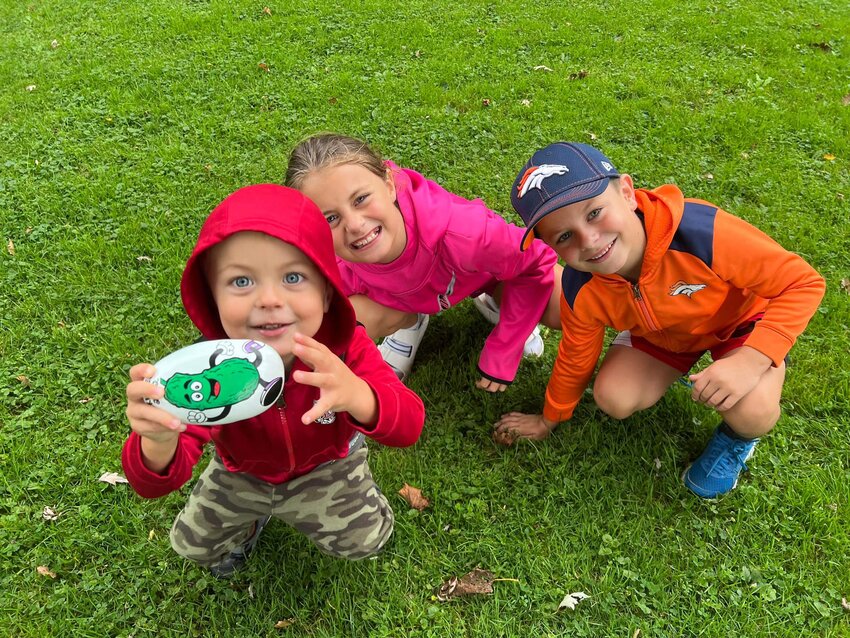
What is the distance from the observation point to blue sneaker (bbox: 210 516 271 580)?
2438mm

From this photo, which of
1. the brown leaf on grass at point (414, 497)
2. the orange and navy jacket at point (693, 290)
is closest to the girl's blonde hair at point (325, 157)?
the orange and navy jacket at point (693, 290)

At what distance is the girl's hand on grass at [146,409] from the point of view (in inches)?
62.6

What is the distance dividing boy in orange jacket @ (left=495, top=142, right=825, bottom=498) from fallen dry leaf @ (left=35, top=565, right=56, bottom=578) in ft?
7.50

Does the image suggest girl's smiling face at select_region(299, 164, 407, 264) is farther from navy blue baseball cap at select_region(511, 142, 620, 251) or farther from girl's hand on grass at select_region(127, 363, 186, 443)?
girl's hand on grass at select_region(127, 363, 186, 443)

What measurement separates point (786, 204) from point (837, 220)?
32 cm

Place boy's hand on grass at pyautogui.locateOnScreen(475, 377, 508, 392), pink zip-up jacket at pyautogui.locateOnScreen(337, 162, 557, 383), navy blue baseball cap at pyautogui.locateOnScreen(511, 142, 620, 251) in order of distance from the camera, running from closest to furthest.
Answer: navy blue baseball cap at pyautogui.locateOnScreen(511, 142, 620, 251)
pink zip-up jacket at pyautogui.locateOnScreen(337, 162, 557, 383)
boy's hand on grass at pyautogui.locateOnScreen(475, 377, 508, 392)

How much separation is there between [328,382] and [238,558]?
1.26 meters

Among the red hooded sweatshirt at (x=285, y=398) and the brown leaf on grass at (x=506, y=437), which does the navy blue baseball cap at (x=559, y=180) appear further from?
the brown leaf on grass at (x=506, y=437)

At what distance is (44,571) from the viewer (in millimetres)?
2480

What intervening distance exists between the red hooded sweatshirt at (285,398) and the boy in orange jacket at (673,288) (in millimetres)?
715

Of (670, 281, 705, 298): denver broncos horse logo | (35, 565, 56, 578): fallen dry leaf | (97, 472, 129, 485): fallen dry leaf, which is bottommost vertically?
(35, 565, 56, 578): fallen dry leaf

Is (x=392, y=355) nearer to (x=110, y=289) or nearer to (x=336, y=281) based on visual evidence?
(x=336, y=281)

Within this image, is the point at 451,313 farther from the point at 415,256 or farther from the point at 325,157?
the point at 325,157

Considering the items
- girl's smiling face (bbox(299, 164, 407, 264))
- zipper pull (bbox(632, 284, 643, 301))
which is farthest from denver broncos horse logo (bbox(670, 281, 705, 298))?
girl's smiling face (bbox(299, 164, 407, 264))
